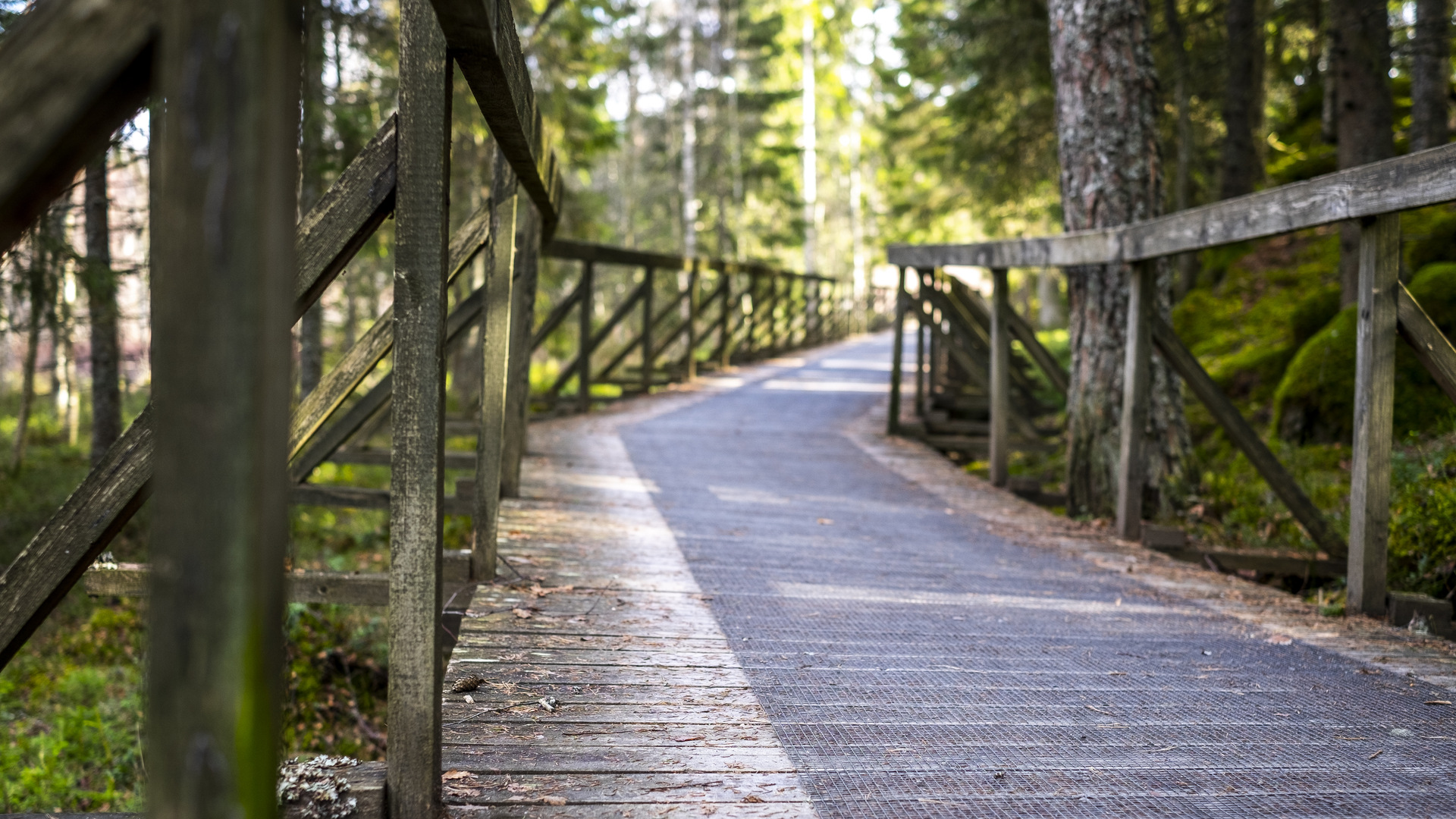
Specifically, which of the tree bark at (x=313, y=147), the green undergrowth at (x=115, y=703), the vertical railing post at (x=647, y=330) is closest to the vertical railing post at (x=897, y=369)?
the vertical railing post at (x=647, y=330)

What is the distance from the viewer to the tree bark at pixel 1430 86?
968 cm

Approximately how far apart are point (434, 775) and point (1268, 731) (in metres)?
2.13

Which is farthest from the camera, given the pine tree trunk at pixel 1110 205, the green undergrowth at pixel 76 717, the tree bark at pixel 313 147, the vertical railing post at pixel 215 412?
the tree bark at pixel 313 147

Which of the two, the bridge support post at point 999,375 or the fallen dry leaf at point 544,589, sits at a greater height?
the bridge support post at point 999,375

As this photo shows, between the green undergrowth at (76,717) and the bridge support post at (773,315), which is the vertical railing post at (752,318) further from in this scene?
the green undergrowth at (76,717)

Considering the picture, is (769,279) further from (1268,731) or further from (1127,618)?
(1268,731)

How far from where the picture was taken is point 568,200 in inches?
601

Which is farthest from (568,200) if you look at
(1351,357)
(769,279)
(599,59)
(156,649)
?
(156,649)

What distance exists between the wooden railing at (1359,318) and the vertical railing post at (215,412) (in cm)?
370

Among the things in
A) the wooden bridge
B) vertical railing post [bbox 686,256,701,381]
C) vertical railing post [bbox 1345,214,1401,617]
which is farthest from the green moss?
vertical railing post [bbox 686,256,701,381]

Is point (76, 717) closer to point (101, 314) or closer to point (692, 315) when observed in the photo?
point (101, 314)

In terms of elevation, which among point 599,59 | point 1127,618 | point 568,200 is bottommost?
point 1127,618

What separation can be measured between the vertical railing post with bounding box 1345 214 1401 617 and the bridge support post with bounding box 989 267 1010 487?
286 centimetres

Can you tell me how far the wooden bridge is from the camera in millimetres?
966
